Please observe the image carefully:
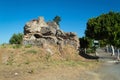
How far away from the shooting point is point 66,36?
4638 cm

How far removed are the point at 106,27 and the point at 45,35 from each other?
12965 millimetres

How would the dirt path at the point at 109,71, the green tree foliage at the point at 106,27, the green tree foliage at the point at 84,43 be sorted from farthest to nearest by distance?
the green tree foliage at the point at 84,43, the green tree foliage at the point at 106,27, the dirt path at the point at 109,71

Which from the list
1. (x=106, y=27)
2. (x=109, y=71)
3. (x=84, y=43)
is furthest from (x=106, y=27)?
(x=109, y=71)

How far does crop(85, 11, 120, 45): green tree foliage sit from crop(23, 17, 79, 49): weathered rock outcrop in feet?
20.6

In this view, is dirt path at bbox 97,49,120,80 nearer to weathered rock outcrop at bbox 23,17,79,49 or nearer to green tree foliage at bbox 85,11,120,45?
weathered rock outcrop at bbox 23,17,79,49

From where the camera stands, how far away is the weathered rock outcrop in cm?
3989

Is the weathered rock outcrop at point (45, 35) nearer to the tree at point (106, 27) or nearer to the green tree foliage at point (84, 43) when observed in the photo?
the tree at point (106, 27)

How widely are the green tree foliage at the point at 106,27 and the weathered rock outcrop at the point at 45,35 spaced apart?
20.6ft

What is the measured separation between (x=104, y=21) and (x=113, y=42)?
15.0 feet

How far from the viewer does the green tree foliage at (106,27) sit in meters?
49.0

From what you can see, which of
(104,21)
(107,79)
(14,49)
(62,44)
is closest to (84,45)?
(104,21)

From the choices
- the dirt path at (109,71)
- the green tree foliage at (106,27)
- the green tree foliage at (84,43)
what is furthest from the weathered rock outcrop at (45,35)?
the green tree foliage at (84,43)

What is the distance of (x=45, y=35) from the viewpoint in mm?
→ 42469

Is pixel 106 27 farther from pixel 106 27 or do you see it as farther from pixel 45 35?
pixel 45 35
